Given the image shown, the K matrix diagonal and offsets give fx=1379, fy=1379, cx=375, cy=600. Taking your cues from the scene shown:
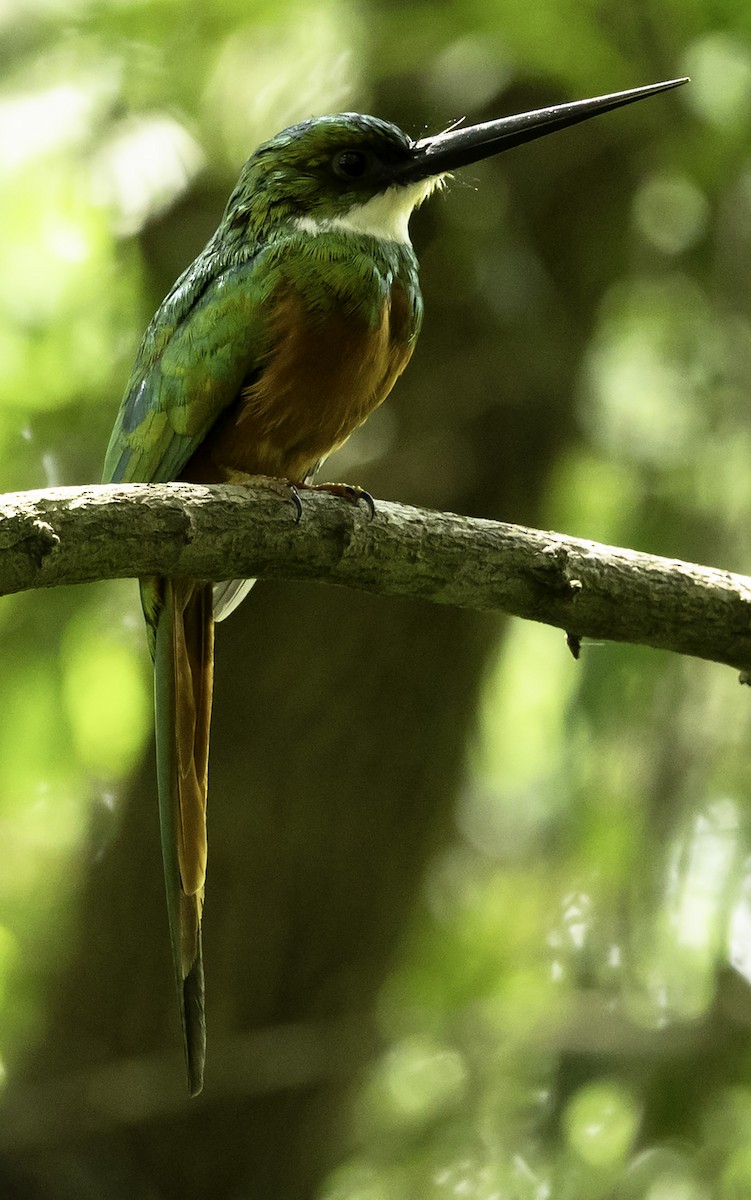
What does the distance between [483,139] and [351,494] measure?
98cm

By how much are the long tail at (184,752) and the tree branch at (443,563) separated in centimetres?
48

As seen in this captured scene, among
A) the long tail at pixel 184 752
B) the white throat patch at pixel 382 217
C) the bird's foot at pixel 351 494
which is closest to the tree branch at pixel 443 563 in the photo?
the bird's foot at pixel 351 494

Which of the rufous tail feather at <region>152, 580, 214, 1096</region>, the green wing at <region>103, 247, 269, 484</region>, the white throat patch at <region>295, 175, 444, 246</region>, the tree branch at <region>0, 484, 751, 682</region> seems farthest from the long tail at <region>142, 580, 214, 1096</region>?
the white throat patch at <region>295, 175, 444, 246</region>

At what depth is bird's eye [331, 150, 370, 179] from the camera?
2.84 metres

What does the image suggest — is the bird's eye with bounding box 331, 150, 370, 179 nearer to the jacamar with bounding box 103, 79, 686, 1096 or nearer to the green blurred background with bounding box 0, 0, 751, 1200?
the jacamar with bounding box 103, 79, 686, 1096

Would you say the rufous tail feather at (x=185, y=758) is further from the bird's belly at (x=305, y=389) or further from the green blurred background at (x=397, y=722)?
the green blurred background at (x=397, y=722)

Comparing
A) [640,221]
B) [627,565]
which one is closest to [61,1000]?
[627,565]

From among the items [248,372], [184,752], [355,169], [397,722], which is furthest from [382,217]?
[397,722]

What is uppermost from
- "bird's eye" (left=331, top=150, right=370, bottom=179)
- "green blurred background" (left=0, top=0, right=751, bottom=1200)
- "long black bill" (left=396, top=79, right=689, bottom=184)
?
"long black bill" (left=396, top=79, right=689, bottom=184)

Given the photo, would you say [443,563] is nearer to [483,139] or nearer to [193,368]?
[193,368]

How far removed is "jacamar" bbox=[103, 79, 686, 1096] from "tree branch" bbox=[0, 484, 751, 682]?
12.6 inches

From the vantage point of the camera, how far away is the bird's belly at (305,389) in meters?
2.44

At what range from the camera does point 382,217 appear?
280 cm

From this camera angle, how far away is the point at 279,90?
3.68 m
